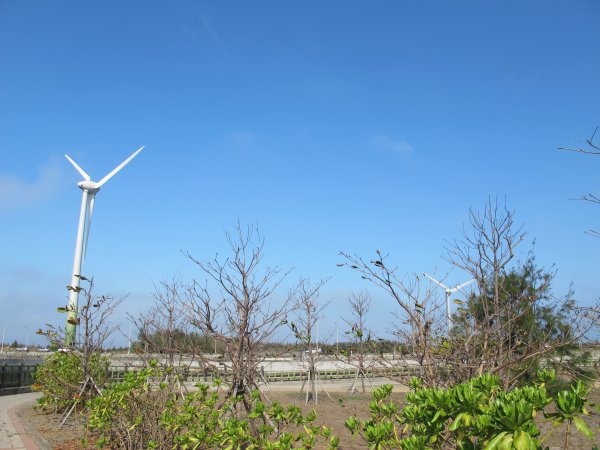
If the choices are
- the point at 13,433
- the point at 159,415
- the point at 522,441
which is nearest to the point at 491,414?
the point at 522,441

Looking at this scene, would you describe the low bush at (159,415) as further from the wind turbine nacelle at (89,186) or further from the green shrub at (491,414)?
the wind turbine nacelle at (89,186)

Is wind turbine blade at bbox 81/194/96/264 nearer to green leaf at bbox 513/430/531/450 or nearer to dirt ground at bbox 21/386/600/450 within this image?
dirt ground at bbox 21/386/600/450

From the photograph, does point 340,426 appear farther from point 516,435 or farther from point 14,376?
point 14,376

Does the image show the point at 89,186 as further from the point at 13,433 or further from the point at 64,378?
the point at 13,433

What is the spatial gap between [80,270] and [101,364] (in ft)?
41.6

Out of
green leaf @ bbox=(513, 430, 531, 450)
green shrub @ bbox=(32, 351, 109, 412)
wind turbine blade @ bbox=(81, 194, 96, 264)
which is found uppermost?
wind turbine blade @ bbox=(81, 194, 96, 264)

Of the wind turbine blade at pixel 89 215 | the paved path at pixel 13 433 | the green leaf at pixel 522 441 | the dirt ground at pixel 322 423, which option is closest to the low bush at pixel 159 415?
the dirt ground at pixel 322 423

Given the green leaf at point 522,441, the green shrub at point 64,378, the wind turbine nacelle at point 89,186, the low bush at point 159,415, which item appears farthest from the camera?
the wind turbine nacelle at point 89,186

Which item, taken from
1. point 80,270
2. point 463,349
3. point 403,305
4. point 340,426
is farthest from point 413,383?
point 80,270

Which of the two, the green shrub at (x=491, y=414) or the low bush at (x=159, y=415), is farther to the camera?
the low bush at (x=159, y=415)

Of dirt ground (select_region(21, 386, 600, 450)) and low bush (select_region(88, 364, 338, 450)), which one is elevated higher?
low bush (select_region(88, 364, 338, 450))

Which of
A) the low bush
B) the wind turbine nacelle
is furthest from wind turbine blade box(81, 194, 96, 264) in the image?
the low bush

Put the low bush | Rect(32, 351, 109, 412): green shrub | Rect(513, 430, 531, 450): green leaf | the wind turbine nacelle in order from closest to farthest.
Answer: Rect(513, 430, 531, 450): green leaf
the low bush
Rect(32, 351, 109, 412): green shrub
the wind turbine nacelle

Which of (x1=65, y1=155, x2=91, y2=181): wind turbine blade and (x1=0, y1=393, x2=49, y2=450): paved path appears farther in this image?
(x1=65, y1=155, x2=91, y2=181): wind turbine blade
